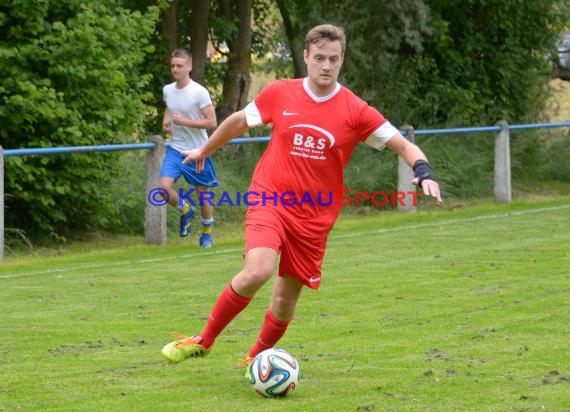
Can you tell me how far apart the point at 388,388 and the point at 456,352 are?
1.22 meters

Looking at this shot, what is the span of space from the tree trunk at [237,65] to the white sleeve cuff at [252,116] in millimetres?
14991

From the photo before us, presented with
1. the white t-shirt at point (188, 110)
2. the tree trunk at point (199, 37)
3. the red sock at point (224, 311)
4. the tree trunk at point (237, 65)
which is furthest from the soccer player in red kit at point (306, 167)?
the tree trunk at point (237, 65)

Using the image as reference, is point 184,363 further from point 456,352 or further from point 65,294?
point 65,294

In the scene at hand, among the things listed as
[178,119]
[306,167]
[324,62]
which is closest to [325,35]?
[324,62]

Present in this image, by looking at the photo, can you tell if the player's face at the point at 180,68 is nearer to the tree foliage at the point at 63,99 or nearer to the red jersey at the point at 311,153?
the tree foliage at the point at 63,99

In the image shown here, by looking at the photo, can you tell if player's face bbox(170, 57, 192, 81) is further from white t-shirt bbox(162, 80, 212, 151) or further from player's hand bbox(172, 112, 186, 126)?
player's hand bbox(172, 112, 186, 126)

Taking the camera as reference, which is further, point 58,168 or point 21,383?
point 58,168

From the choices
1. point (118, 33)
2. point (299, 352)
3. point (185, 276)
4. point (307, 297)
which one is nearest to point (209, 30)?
point (118, 33)

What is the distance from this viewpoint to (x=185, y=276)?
12734 mm

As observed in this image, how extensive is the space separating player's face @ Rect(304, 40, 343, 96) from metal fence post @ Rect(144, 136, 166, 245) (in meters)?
8.42

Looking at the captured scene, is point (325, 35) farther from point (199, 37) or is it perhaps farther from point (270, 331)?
point (199, 37)

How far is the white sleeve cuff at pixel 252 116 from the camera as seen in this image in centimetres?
752

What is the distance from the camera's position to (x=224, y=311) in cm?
734

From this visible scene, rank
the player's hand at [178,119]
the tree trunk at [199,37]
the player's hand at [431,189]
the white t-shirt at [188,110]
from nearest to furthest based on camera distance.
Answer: the player's hand at [431,189]
the player's hand at [178,119]
the white t-shirt at [188,110]
the tree trunk at [199,37]
